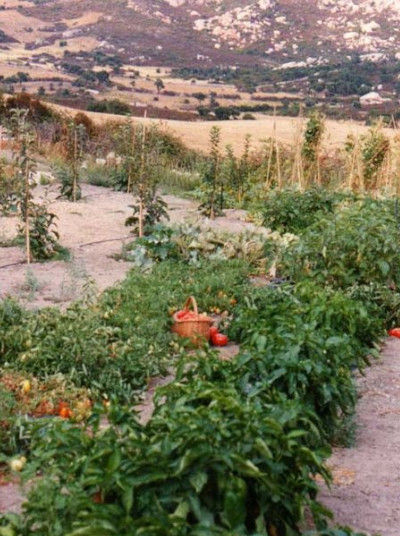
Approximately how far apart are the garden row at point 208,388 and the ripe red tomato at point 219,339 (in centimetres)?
9

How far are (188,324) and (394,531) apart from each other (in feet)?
8.01

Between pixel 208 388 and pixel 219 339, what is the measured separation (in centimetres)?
240

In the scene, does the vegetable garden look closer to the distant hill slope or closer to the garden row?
the garden row

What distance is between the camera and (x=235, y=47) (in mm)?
65500

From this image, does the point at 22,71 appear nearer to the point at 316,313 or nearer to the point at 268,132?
the point at 268,132

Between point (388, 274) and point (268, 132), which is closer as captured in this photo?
point (388, 274)

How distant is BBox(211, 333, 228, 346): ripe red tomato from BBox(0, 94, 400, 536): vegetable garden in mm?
137

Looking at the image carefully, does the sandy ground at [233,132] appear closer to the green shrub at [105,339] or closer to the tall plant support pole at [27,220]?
the tall plant support pole at [27,220]

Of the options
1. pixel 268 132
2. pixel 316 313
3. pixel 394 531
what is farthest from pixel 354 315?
pixel 268 132

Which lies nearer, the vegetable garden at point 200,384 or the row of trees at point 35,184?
the vegetable garden at point 200,384

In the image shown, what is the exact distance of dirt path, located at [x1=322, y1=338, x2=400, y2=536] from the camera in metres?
3.49

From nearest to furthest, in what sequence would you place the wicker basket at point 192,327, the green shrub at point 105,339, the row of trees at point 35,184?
the green shrub at point 105,339 → the wicker basket at point 192,327 → the row of trees at point 35,184

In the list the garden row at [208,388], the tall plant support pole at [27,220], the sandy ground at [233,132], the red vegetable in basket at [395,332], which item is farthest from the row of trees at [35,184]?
the sandy ground at [233,132]

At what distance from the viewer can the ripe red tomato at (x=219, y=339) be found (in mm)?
5613
